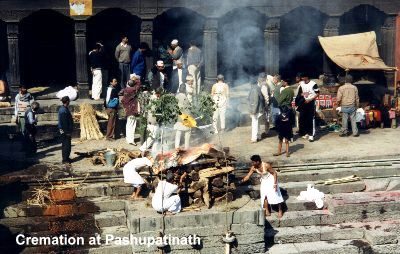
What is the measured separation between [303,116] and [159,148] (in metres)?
4.21

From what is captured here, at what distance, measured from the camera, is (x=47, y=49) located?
69.1ft

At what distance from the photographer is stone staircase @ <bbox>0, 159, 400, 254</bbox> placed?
1230 centimetres

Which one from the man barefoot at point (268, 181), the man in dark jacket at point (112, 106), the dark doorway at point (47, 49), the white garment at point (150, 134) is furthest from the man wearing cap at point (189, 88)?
the dark doorway at point (47, 49)

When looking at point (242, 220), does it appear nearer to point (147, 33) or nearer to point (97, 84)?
point (97, 84)

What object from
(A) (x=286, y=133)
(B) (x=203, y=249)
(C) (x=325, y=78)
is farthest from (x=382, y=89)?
(B) (x=203, y=249)

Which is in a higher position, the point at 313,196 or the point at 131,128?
the point at 131,128

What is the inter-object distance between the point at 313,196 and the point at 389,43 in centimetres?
849

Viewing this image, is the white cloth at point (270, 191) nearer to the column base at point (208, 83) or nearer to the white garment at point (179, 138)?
the white garment at point (179, 138)

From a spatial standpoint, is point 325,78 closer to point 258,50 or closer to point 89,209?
point 258,50

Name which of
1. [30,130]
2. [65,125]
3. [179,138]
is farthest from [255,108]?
[30,130]

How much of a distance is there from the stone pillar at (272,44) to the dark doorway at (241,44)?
1438mm

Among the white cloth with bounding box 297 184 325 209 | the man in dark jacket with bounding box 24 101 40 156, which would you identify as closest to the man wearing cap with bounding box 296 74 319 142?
the white cloth with bounding box 297 184 325 209

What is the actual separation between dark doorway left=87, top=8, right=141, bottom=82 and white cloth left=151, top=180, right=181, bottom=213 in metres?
9.21

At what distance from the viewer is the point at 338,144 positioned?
16641 millimetres
